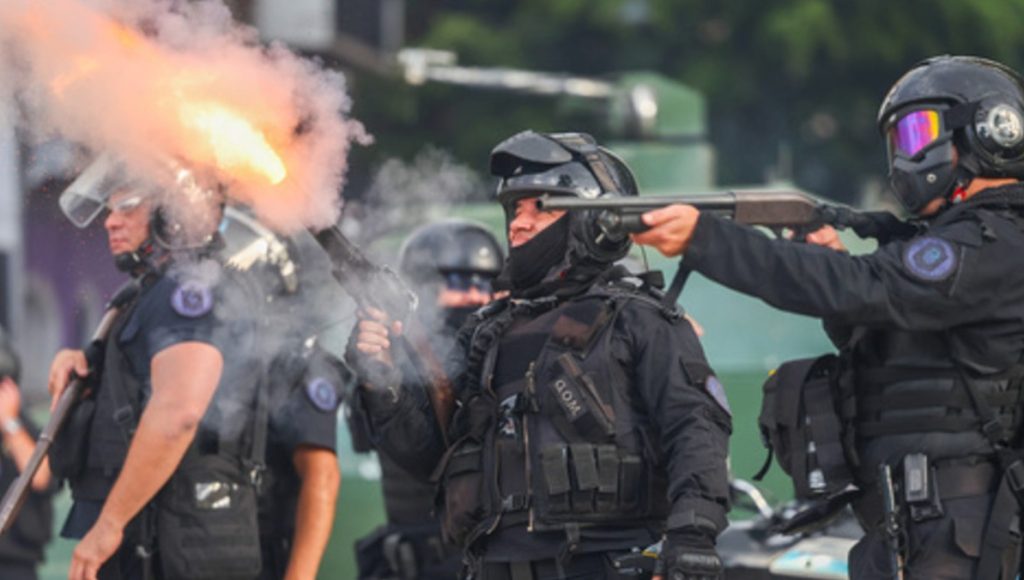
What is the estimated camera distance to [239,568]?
763 cm

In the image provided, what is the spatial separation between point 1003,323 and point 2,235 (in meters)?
15.5

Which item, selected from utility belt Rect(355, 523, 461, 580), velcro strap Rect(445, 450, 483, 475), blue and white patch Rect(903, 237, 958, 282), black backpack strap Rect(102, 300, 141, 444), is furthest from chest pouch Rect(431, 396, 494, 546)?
utility belt Rect(355, 523, 461, 580)

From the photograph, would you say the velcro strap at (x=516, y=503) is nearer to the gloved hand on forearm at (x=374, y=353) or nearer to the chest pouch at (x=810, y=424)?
the gloved hand on forearm at (x=374, y=353)

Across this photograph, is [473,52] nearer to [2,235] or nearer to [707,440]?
[2,235]

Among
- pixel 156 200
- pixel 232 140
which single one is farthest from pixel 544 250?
pixel 156 200

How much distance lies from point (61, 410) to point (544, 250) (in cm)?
202

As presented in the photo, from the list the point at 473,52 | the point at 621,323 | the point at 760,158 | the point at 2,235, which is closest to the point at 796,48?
the point at 760,158

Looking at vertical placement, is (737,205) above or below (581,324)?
above

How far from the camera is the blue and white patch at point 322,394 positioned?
8047mm

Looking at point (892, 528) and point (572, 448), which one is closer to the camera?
point (892, 528)

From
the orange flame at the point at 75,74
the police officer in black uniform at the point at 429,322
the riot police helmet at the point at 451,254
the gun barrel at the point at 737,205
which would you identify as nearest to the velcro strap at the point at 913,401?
the gun barrel at the point at 737,205

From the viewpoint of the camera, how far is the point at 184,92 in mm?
6805

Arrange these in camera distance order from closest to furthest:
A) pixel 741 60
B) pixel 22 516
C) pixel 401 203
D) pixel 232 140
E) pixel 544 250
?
pixel 544 250 < pixel 232 140 < pixel 22 516 < pixel 401 203 < pixel 741 60

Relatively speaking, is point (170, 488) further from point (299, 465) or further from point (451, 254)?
point (451, 254)
